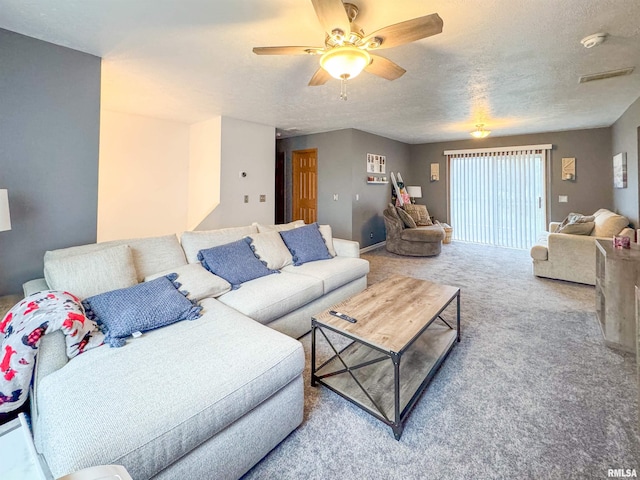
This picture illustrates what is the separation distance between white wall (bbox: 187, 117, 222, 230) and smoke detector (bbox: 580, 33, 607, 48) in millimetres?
4209

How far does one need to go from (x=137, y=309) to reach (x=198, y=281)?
531 millimetres

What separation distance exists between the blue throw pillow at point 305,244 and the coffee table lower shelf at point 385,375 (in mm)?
1197

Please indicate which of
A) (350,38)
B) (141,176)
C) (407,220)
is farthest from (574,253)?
(141,176)

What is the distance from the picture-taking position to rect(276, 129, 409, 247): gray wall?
5.55 meters

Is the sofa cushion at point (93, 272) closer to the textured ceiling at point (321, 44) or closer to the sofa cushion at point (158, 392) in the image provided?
the sofa cushion at point (158, 392)

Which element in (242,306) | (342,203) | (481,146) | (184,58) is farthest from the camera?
(481,146)

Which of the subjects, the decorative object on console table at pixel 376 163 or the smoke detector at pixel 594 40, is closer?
the smoke detector at pixel 594 40

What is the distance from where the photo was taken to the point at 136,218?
4602mm

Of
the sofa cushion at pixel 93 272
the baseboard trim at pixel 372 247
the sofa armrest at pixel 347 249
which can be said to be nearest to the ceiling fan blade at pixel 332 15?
the sofa cushion at pixel 93 272

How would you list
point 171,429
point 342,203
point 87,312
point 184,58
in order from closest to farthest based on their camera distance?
point 171,429
point 87,312
point 184,58
point 342,203

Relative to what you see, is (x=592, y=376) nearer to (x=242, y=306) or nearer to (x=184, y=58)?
(x=242, y=306)

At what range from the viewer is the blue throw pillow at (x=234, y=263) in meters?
2.48

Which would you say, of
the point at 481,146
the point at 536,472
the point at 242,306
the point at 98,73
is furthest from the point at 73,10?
the point at 481,146

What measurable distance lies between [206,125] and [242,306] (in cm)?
373
